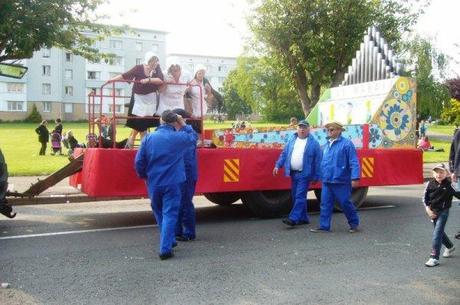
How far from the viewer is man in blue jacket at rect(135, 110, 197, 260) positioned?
6586 mm

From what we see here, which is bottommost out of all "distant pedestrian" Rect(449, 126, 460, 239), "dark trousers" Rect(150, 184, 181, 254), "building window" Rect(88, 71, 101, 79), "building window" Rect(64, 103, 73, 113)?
"dark trousers" Rect(150, 184, 181, 254)

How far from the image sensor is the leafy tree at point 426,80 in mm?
45656

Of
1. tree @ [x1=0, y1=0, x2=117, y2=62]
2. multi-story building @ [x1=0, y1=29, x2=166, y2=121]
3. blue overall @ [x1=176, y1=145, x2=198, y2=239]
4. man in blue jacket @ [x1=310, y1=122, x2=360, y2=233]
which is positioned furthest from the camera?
multi-story building @ [x1=0, y1=29, x2=166, y2=121]

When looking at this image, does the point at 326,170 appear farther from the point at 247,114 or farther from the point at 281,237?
the point at 247,114

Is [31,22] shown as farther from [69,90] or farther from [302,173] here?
[69,90]

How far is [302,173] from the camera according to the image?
8570 millimetres

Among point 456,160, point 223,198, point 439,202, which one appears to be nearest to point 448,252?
point 439,202

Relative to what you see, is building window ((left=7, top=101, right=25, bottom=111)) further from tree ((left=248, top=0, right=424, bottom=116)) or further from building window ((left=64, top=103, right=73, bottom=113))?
tree ((left=248, top=0, right=424, bottom=116))

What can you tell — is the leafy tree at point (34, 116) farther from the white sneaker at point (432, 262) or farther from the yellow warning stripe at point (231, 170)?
the white sneaker at point (432, 262)

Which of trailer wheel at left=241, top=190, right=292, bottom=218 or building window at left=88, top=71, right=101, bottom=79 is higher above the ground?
building window at left=88, top=71, right=101, bottom=79

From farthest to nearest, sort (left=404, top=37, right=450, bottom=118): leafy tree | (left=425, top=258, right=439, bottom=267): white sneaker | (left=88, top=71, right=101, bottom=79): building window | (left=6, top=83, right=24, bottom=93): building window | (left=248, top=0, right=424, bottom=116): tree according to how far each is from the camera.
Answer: (left=88, top=71, right=101, bottom=79): building window < (left=6, top=83, right=24, bottom=93): building window < (left=404, top=37, right=450, bottom=118): leafy tree < (left=248, top=0, right=424, bottom=116): tree < (left=425, top=258, right=439, bottom=267): white sneaker

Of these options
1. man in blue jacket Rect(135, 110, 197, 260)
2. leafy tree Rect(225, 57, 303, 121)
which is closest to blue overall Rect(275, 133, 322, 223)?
man in blue jacket Rect(135, 110, 197, 260)

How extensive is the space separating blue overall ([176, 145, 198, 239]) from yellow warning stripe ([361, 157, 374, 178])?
12.7 ft

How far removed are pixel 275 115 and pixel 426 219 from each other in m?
73.3
